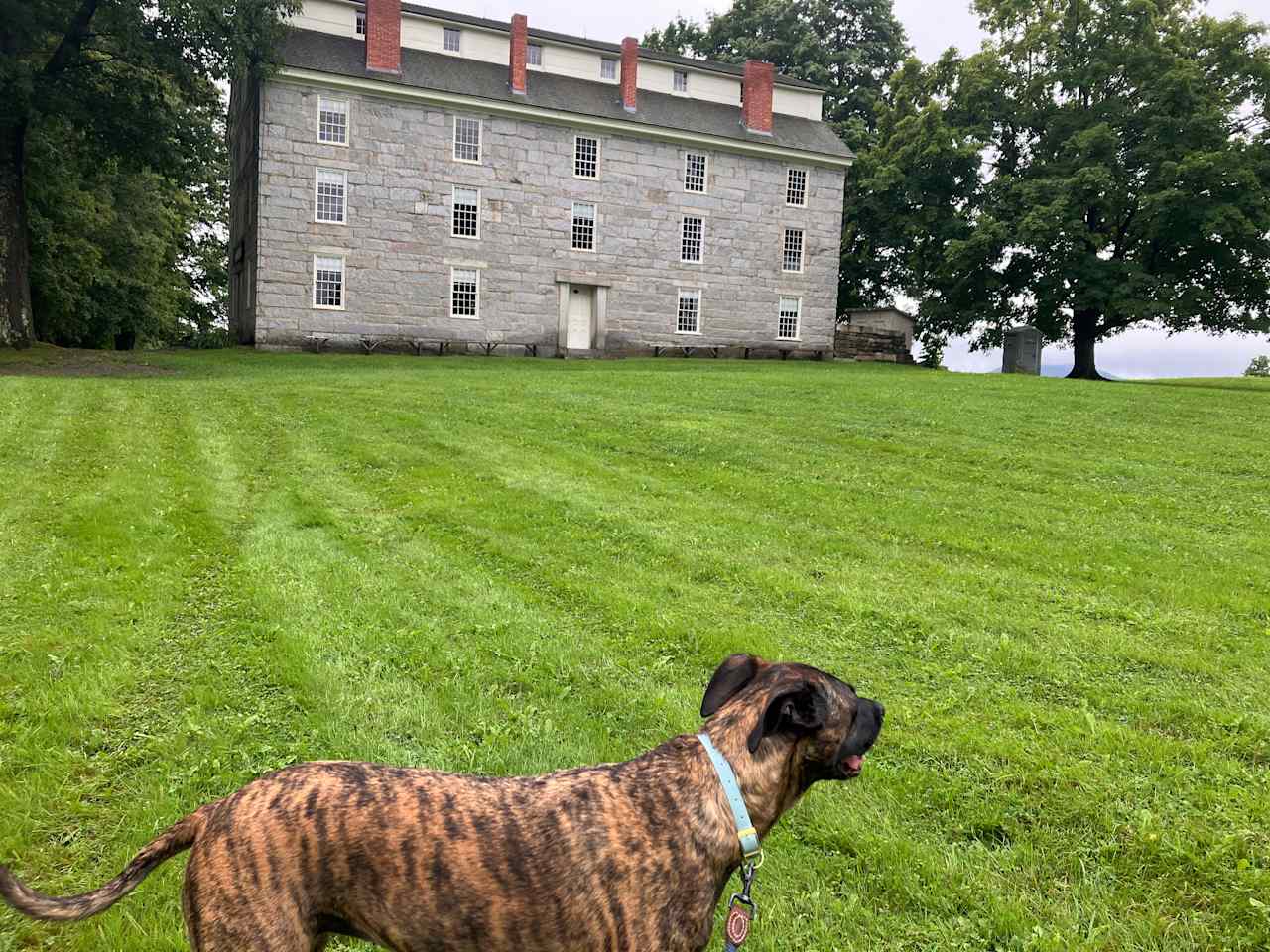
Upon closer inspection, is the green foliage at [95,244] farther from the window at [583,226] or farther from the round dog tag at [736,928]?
the round dog tag at [736,928]

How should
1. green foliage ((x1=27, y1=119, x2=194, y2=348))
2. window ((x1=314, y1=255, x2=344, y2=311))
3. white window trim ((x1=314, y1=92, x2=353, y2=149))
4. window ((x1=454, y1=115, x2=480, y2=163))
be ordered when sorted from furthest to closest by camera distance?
window ((x1=454, y1=115, x2=480, y2=163))
window ((x1=314, y1=255, x2=344, y2=311))
white window trim ((x1=314, y1=92, x2=353, y2=149))
green foliage ((x1=27, y1=119, x2=194, y2=348))

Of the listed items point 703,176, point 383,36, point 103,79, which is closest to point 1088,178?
point 703,176

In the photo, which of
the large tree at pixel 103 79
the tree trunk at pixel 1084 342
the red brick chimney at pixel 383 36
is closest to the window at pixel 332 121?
the red brick chimney at pixel 383 36

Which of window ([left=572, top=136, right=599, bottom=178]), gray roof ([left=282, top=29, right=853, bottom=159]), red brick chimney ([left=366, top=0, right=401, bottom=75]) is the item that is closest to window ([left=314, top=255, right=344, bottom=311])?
gray roof ([left=282, top=29, right=853, bottom=159])

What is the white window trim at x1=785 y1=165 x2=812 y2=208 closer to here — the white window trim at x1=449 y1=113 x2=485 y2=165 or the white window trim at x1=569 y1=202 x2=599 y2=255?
Answer: the white window trim at x1=569 y1=202 x2=599 y2=255

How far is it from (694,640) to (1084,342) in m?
42.7

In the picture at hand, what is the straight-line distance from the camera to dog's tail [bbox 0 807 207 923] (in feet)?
8.57

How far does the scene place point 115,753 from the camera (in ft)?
16.2

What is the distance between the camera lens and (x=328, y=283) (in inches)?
1396

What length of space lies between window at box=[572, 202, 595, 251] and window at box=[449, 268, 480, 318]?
15.6ft

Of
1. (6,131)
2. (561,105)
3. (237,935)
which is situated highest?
(561,105)

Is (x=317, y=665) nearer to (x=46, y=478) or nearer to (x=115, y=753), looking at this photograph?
(x=115, y=753)

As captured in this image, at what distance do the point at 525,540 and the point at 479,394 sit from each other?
12492 millimetres

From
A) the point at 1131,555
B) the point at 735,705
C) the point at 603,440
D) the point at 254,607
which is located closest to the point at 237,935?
the point at 735,705
